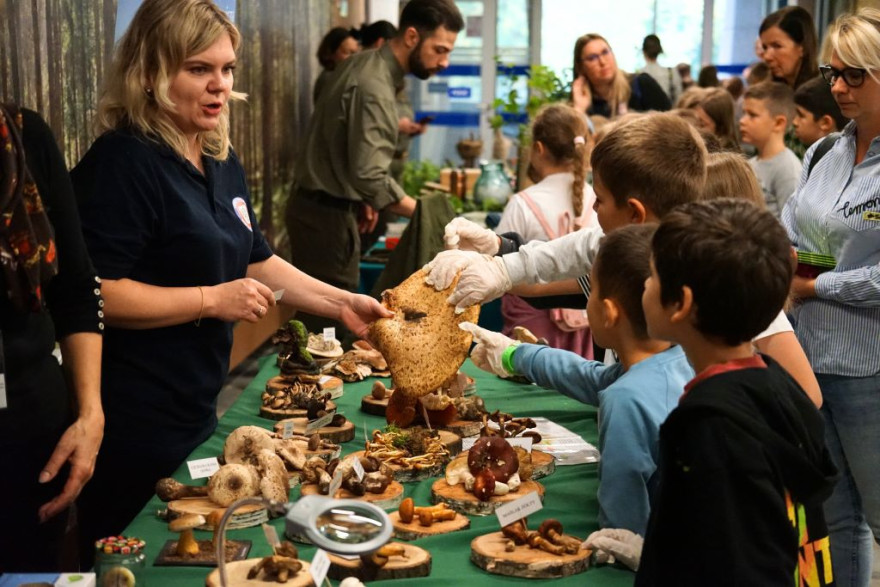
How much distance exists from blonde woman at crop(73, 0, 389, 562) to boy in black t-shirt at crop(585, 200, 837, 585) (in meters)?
1.14

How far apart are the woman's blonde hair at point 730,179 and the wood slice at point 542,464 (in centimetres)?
76

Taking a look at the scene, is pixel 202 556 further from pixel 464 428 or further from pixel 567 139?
pixel 567 139

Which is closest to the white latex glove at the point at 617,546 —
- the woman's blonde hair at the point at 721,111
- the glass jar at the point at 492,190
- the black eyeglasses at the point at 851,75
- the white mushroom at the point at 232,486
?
the white mushroom at the point at 232,486

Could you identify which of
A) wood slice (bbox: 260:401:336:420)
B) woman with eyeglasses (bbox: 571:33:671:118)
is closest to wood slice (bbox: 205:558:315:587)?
wood slice (bbox: 260:401:336:420)

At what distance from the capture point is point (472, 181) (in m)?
7.38

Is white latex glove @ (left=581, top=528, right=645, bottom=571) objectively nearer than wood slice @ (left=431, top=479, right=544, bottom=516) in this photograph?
Yes

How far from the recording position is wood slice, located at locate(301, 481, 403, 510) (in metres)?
2.08

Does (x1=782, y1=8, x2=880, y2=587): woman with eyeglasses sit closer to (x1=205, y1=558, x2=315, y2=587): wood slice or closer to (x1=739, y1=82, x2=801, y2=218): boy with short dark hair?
(x1=205, y1=558, x2=315, y2=587): wood slice

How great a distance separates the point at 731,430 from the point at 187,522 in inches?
40.9

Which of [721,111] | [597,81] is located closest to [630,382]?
[721,111]

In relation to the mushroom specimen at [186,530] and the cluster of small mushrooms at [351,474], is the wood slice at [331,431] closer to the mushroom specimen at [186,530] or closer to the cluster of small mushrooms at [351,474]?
the cluster of small mushrooms at [351,474]

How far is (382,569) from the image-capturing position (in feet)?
5.72

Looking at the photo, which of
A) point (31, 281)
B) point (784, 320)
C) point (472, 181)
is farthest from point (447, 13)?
point (31, 281)

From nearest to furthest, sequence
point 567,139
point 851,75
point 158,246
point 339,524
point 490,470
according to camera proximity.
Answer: point 339,524 < point 490,470 < point 158,246 < point 851,75 < point 567,139
